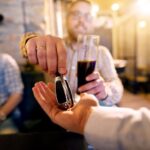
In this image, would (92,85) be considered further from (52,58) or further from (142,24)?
(142,24)

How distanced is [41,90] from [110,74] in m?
0.49

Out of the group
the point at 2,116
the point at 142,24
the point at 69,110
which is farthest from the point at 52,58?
the point at 142,24

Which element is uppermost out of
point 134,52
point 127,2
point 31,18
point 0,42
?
point 127,2

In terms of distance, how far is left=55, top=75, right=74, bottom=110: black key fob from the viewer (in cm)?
59

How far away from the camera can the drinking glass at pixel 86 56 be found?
751 mm

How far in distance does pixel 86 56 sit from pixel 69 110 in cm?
28

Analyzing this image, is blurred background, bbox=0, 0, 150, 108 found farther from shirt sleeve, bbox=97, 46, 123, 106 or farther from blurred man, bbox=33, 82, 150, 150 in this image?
blurred man, bbox=33, 82, 150, 150

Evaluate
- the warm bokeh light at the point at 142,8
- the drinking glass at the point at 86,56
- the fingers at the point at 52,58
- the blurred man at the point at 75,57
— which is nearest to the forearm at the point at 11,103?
the blurred man at the point at 75,57

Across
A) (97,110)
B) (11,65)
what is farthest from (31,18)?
(97,110)

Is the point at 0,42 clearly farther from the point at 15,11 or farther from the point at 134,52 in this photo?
the point at 134,52

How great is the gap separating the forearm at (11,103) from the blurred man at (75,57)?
2.23ft

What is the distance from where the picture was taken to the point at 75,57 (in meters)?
0.92

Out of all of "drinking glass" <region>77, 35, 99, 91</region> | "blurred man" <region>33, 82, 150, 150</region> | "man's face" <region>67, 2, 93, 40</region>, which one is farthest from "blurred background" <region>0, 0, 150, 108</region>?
"blurred man" <region>33, 82, 150, 150</region>

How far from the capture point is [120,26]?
587cm
